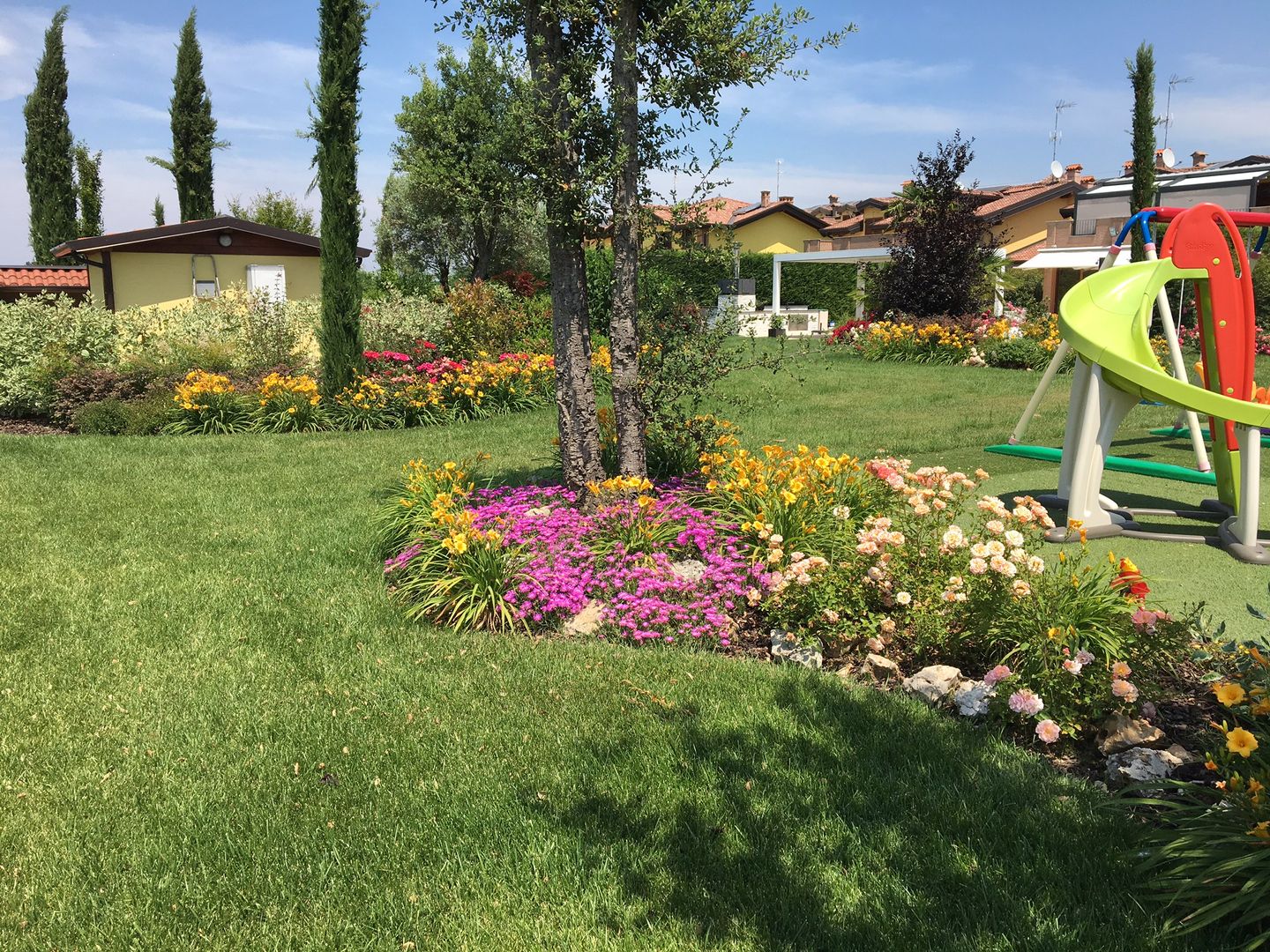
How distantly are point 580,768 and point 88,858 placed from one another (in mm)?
1726

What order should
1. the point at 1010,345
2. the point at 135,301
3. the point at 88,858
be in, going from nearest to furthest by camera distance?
1. the point at 88,858
2. the point at 1010,345
3. the point at 135,301

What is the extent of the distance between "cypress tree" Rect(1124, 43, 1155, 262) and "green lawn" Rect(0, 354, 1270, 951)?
19.9m

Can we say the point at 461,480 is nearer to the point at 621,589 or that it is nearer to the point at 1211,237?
the point at 621,589

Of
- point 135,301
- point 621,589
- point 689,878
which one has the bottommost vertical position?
point 689,878

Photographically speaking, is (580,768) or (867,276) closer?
(580,768)

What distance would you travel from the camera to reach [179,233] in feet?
70.0

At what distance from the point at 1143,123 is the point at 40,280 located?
1239 inches

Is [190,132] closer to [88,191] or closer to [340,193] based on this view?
[88,191]

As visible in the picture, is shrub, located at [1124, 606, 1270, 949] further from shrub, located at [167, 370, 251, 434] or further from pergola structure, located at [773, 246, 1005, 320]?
pergola structure, located at [773, 246, 1005, 320]

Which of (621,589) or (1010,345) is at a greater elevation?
(1010,345)

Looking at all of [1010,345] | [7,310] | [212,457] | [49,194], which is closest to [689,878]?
[212,457]

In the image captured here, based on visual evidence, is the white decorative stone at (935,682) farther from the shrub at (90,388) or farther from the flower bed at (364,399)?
the shrub at (90,388)

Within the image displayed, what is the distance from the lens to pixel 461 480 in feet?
21.6

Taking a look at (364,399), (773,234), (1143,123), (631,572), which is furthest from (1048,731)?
(773,234)
